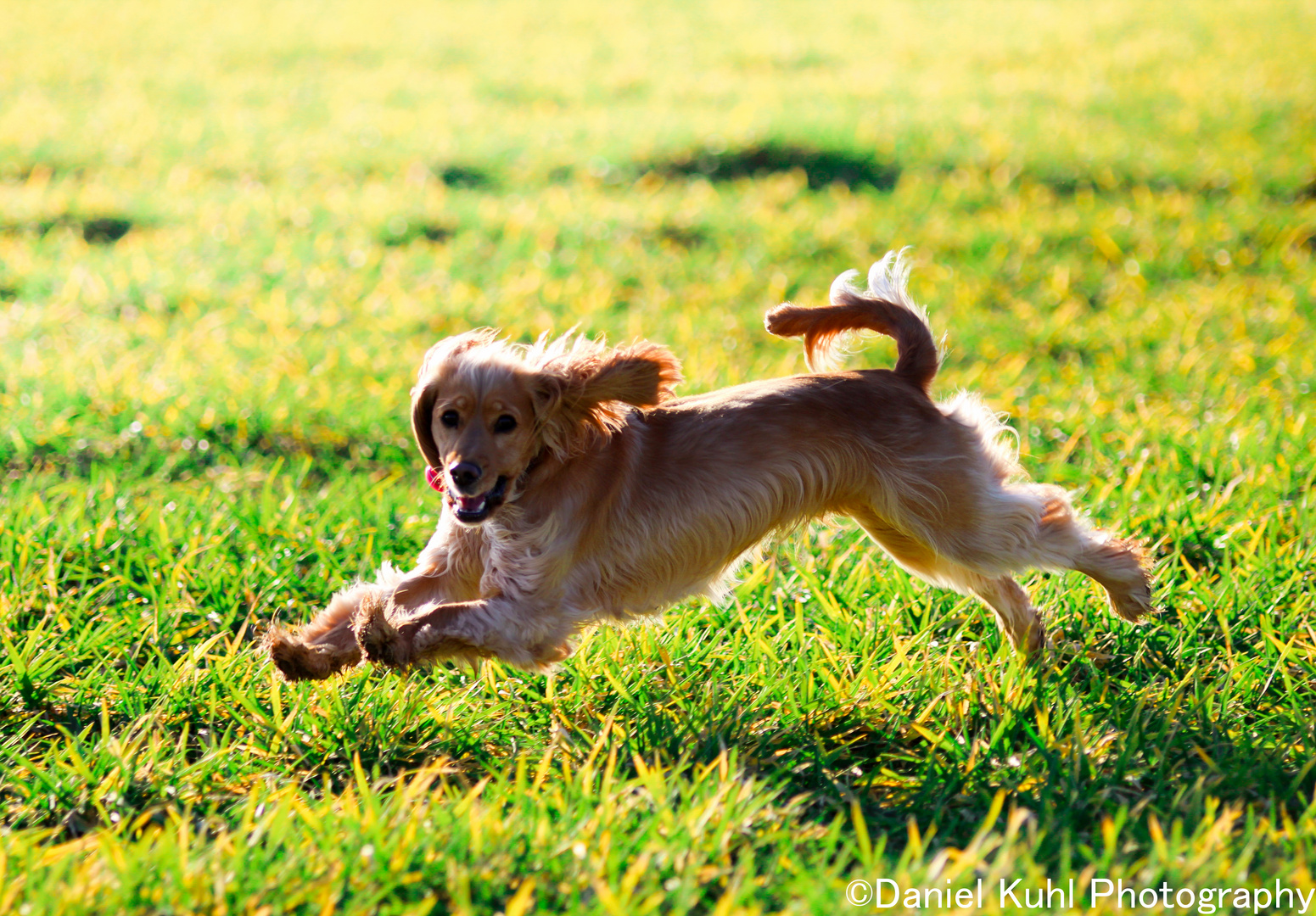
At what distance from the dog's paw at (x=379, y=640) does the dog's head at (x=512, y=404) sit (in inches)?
12.4

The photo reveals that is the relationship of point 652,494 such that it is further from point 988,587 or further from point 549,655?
point 988,587

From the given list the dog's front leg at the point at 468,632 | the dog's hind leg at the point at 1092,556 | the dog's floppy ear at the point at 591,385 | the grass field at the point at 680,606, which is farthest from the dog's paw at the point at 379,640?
the dog's hind leg at the point at 1092,556

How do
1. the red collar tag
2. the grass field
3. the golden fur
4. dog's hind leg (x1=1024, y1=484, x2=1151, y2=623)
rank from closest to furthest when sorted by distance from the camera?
the grass field, the golden fur, the red collar tag, dog's hind leg (x1=1024, y1=484, x2=1151, y2=623)

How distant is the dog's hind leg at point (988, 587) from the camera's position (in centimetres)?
348

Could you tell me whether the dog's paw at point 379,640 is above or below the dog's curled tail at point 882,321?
below

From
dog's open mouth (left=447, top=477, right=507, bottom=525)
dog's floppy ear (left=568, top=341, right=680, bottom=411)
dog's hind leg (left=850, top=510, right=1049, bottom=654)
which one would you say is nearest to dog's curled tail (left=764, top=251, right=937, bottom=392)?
dog's hind leg (left=850, top=510, right=1049, bottom=654)

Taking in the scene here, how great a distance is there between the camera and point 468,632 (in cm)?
290

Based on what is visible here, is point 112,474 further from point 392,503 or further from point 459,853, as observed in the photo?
point 459,853

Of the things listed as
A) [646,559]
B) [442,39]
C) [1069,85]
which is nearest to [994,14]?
[1069,85]

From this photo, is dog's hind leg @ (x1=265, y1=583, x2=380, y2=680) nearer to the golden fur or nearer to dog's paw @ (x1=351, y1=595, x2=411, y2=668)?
the golden fur

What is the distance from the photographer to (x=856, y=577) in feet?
12.4

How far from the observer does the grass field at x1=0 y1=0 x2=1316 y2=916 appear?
2.45 meters

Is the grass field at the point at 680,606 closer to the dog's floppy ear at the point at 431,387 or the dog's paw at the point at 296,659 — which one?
the dog's paw at the point at 296,659

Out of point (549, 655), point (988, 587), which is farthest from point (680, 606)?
point (988, 587)
